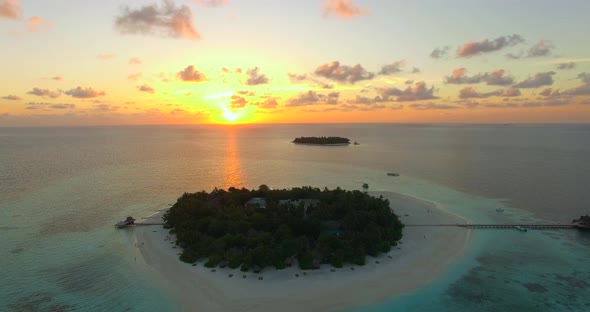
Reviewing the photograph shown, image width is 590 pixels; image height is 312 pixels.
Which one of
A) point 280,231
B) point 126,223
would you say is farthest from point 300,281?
point 126,223

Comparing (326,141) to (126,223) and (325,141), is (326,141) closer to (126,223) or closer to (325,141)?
(325,141)

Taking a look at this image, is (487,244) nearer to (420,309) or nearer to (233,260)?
(420,309)

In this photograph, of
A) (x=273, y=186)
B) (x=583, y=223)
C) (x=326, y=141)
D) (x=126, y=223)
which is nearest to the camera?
(x=583, y=223)

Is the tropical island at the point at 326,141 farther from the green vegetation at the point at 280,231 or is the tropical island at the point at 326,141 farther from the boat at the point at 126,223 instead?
the boat at the point at 126,223

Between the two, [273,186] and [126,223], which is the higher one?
[273,186]

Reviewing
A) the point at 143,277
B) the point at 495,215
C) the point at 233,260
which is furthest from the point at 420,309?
the point at 495,215

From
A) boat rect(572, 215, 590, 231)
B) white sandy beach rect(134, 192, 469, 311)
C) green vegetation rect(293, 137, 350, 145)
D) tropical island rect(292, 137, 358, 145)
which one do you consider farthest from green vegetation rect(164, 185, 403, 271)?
green vegetation rect(293, 137, 350, 145)

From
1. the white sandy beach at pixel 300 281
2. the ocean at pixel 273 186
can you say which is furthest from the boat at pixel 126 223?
the white sandy beach at pixel 300 281
